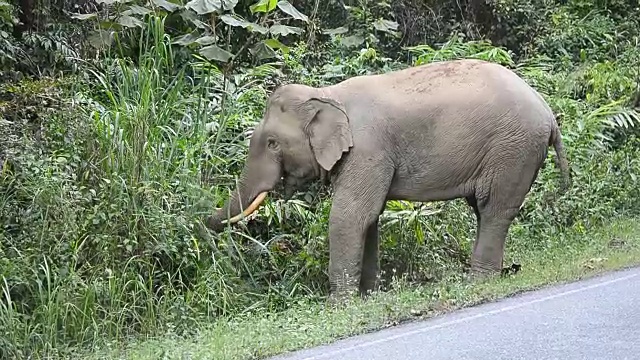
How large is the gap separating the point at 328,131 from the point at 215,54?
3511 millimetres

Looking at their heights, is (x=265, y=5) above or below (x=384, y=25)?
above

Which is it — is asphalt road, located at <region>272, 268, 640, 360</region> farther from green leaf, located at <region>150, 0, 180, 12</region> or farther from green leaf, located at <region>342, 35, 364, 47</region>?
green leaf, located at <region>342, 35, 364, 47</region>

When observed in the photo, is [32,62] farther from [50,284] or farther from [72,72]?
[50,284]

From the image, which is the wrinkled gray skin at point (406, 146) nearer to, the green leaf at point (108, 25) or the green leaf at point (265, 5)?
the green leaf at point (265, 5)

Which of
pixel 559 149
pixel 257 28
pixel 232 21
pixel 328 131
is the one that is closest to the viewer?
pixel 328 131

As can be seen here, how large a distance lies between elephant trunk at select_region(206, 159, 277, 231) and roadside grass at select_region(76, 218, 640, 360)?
1044 mm

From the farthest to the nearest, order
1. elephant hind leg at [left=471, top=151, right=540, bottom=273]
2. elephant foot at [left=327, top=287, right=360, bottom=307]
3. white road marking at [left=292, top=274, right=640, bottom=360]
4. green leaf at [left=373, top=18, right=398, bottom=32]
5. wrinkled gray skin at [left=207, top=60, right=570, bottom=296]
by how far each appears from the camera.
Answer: green leaf at [left=373, top=18, right=398, bottom=32] → elephant hind leg at [left=471, top=151, right=540, bottom=273] → wrinkled gray skin at [left=207, top=60, right=570, bottom=296] → elephant foot at [left=327, top=287, right=360, bottom=307] → white road marking at [left=292, top=274, right=640, bottom=360]

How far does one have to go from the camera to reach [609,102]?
16.3 m

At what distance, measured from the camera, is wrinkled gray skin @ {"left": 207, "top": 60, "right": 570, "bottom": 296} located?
1004cm

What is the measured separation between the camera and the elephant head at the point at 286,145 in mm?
10203

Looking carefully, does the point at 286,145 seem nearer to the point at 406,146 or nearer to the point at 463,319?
the point at 406,146

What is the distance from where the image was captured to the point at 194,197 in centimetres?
1024

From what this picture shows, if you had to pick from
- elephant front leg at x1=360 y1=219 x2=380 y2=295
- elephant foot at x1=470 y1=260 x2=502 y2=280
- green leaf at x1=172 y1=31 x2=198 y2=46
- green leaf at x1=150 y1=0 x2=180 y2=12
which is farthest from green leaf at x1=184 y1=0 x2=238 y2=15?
elephant foot at x1=470 y1=260 x2=502 y2=280

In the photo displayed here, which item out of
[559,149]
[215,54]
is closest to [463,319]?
[559,149]
